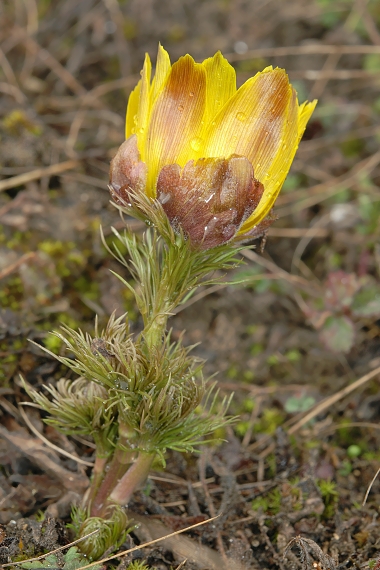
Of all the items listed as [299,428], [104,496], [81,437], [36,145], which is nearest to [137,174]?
[104,496]

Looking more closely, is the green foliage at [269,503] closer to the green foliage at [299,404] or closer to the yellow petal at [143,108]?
the green foliage at [299,404]

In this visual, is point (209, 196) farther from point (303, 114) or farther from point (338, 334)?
point (338, 334)

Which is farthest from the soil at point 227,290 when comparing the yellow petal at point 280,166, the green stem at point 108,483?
the yellow petal at point 280,166

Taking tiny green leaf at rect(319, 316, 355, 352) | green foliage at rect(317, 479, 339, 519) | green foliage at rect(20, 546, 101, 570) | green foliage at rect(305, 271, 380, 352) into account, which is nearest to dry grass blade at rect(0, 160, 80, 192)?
green foliage at rect(305, 271, 380, 352)

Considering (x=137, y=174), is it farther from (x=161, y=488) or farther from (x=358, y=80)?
(x=358, y=80)

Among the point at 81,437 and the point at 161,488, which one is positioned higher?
the point at 81,437

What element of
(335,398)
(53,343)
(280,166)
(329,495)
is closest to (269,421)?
(335,398)

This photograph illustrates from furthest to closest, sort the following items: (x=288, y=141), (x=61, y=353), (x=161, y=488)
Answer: (x=61, y=353) < (x=161, y=488) < (x=288, y=141)
